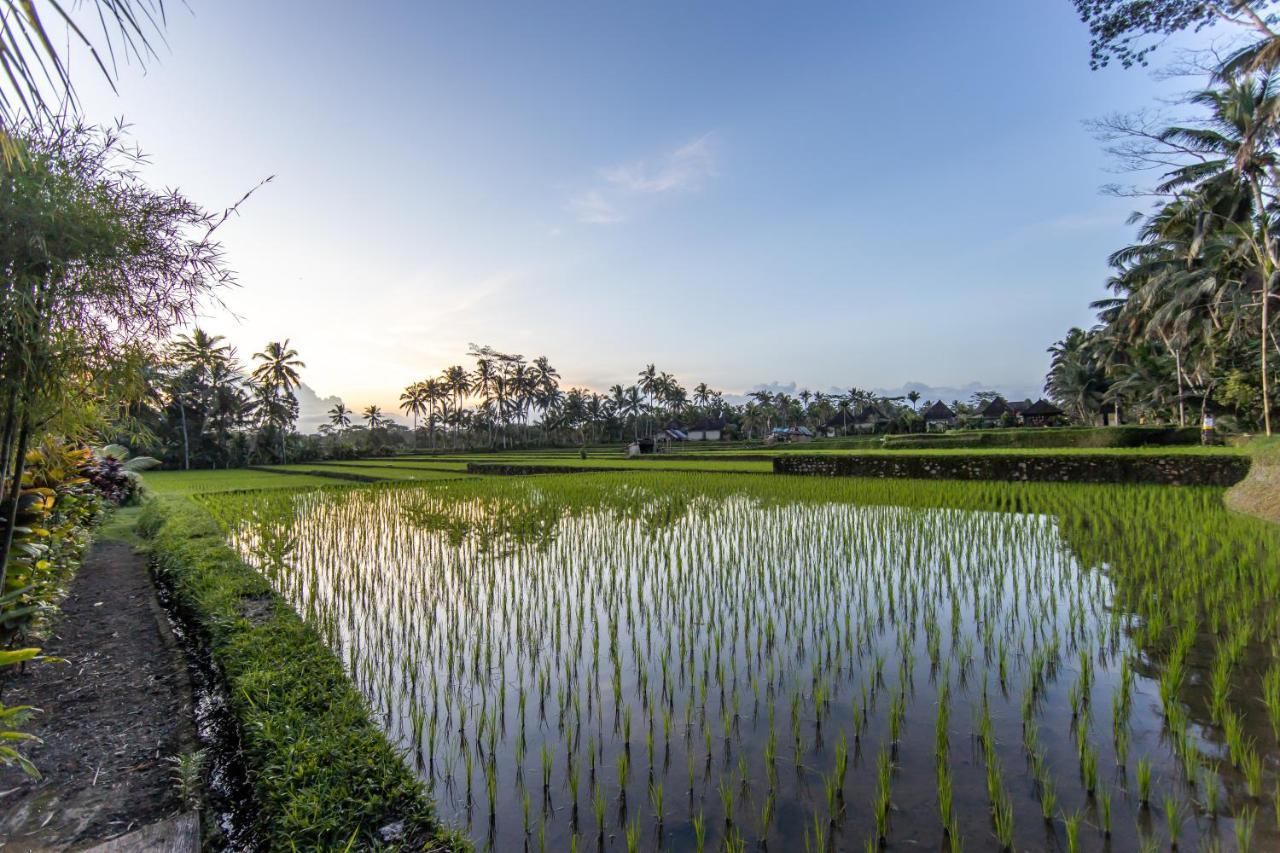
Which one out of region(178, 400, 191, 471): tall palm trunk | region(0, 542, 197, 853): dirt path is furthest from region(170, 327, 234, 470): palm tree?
region(0, 542, 197, 853): dirt path

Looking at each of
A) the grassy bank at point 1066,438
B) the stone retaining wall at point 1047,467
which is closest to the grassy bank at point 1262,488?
the stone retaining wall at point 1047,467

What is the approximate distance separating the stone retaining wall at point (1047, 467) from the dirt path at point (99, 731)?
16.1m

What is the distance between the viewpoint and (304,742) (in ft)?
8.80

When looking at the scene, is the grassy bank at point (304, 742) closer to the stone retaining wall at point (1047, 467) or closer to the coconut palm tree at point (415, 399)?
the stone retaining wall at point (1047, 467)

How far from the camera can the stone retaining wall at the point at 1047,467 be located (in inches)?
470

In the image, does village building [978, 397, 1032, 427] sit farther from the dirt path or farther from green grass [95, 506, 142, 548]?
the dirt path

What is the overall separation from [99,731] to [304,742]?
182 centimetres

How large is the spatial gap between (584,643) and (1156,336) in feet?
111

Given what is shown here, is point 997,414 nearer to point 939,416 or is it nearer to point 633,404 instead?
point 939,416

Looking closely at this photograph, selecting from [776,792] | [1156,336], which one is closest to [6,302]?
[776,792]

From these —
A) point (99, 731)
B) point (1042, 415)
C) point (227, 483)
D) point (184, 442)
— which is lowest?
point (99, 731)

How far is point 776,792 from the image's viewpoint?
2.70 meters

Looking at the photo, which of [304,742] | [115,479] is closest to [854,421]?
[115,479]

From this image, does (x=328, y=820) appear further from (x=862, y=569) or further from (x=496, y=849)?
(x=862, y=569)
